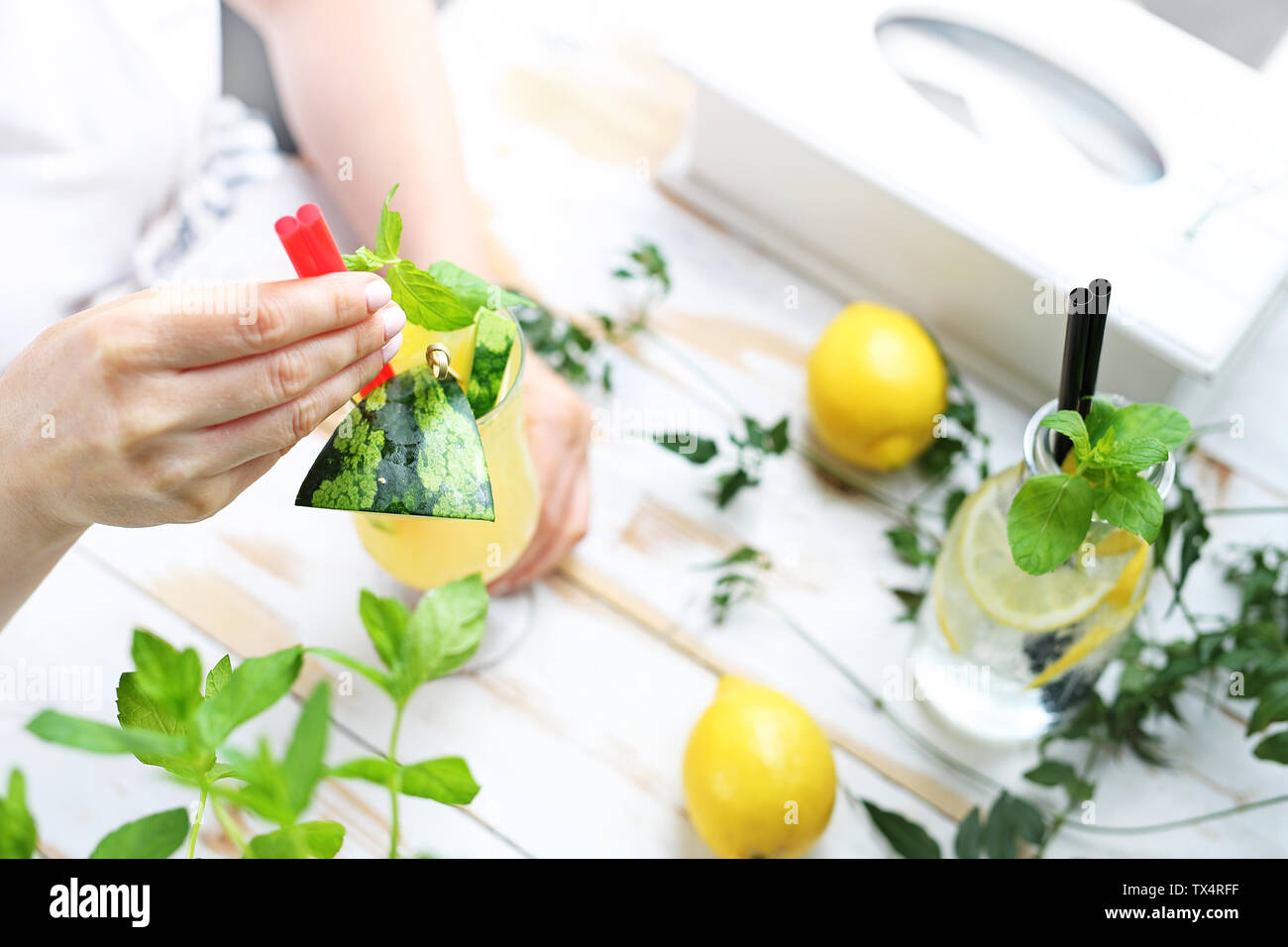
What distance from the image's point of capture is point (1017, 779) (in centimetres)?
62

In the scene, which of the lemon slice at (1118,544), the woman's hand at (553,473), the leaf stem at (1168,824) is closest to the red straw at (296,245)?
the woman's hand at (553,473)

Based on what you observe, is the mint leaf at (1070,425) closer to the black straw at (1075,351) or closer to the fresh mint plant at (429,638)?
the black straw at (1075,351)

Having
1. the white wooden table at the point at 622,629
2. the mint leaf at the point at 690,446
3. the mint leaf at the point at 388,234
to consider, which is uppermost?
the mint leaf at the point at 388,234

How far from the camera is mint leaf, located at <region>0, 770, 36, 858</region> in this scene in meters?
0.19

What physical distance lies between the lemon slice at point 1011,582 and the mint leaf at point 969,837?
0.35 ft

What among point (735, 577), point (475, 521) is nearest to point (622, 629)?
point (735, 577)

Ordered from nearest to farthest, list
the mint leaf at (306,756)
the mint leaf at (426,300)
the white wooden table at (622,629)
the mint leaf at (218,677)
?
the mint leaf at (306,756), the mint leaf at (218,677), the mint leaf at (426,300), the white wooden table at (622,629)

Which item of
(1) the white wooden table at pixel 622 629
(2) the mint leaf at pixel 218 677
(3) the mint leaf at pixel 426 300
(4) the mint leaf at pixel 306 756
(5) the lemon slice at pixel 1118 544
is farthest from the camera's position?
(1) the white wooden table at pixel 622 629

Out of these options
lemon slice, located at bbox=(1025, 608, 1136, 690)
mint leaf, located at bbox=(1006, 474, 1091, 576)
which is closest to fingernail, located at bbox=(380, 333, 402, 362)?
mint leaf, located at bbox=(1006, 474, 1091, 576)

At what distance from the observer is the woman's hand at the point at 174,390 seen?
1.13 ft

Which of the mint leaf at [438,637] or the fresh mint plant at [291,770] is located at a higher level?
the fresh mint plant at [291,770]
